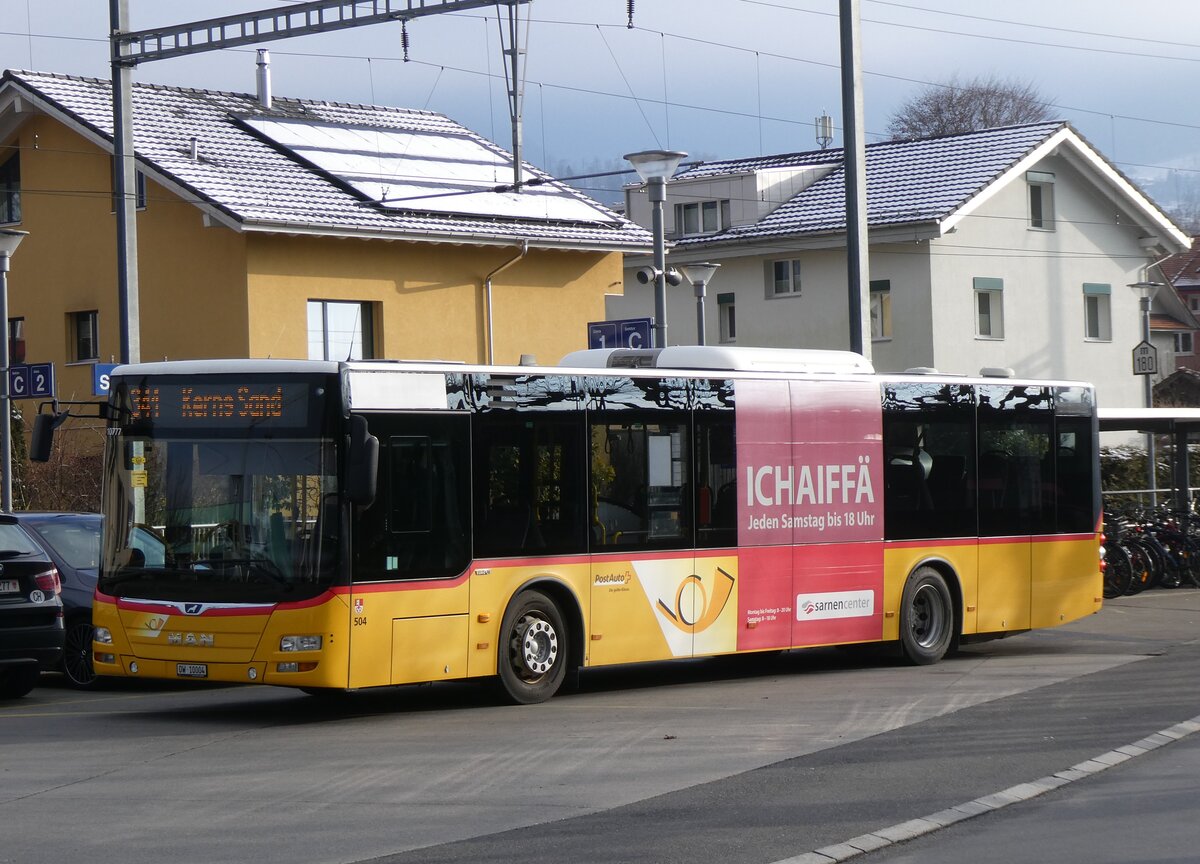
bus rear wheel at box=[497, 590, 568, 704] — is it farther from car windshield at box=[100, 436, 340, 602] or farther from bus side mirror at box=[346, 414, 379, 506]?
bus side mirror at box=[346, 414, 379, 506]

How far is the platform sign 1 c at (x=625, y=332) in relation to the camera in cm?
2389

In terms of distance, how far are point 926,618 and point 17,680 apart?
851 centimetres

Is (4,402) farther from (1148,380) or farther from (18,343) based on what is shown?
(1148,380)

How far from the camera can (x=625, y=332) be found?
24125mm

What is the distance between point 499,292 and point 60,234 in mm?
8003

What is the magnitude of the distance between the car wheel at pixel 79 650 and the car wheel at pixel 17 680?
60 centimetres

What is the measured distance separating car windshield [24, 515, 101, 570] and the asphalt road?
118cm

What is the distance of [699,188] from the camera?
48.6m


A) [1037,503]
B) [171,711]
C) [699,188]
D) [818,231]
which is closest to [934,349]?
[818,231]

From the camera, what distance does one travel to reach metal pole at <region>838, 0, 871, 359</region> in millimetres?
22031

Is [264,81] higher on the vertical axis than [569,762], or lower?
higher

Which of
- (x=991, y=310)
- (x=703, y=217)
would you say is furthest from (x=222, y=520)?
(x=703, y=217)

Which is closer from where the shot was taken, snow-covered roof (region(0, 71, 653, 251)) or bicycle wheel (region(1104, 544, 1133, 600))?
bicycle wheel (region(1104, 544, 1133, 600))

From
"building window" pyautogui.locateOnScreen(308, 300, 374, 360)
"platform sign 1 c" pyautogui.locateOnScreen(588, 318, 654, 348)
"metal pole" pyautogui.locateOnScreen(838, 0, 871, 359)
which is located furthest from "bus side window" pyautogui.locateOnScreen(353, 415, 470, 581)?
"building window" pyautogui.locateOnScreen(308, 300, 374, 360)
